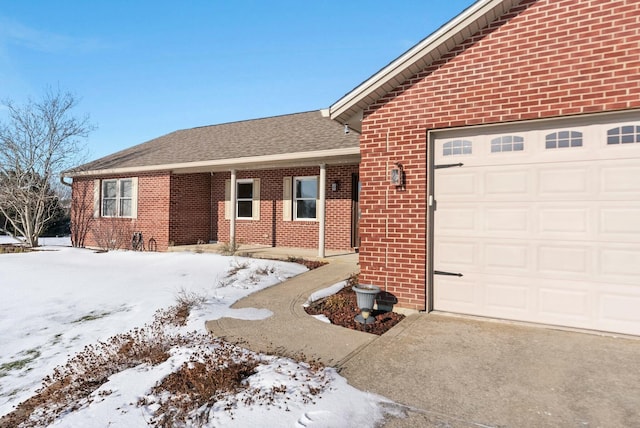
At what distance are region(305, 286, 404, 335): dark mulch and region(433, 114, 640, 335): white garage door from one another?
0.84 m

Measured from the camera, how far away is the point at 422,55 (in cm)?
529

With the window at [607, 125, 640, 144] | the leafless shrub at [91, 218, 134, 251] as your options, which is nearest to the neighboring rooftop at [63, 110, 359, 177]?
the leafless shrub at [91, 218, 134, 251]

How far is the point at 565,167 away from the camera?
473 centimetres

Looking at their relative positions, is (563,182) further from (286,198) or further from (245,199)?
(245,199)

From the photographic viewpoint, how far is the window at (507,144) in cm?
501

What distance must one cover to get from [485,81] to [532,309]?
3.25 m

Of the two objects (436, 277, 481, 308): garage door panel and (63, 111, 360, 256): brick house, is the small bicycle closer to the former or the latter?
(63, 111, 360, 256): brick house

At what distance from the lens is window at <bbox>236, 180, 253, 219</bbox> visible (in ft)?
45.5

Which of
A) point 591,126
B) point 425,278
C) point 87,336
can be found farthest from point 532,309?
point 87,336

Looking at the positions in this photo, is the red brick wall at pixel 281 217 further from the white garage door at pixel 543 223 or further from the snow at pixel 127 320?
the white garage door at pixel 543 223

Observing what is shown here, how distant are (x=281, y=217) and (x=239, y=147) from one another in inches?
118

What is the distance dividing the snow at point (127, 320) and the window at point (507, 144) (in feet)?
12.0

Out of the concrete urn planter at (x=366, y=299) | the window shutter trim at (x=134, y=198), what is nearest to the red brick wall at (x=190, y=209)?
the window shutter trim at (x=134, y=198)

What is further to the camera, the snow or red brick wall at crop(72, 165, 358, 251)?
red brick wall at crop(72, 165, 358, 251)
